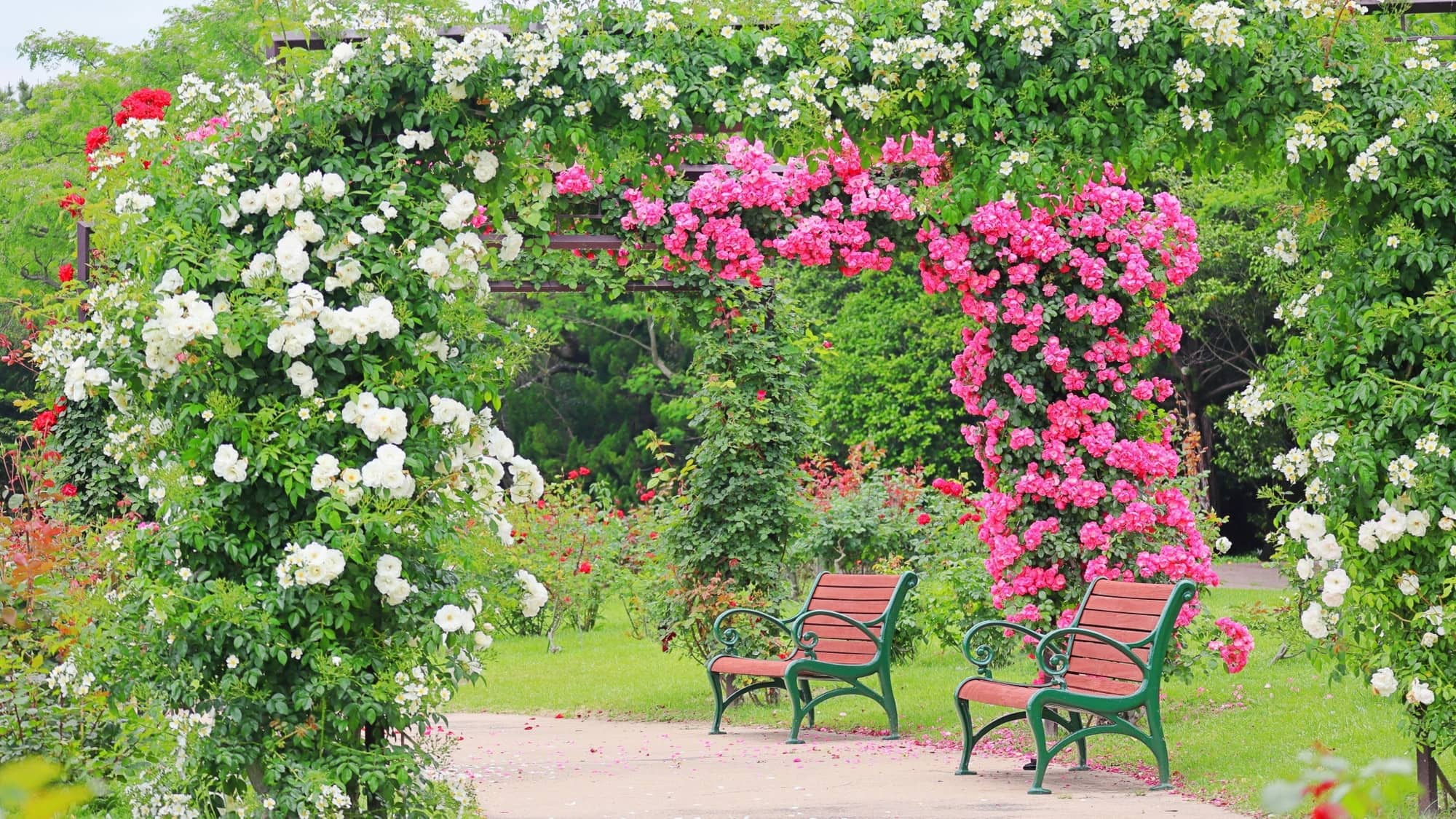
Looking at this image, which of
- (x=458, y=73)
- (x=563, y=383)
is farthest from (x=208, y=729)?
(x=563, y=383)

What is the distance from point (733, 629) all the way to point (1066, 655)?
8.30ft

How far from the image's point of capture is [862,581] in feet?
26.3

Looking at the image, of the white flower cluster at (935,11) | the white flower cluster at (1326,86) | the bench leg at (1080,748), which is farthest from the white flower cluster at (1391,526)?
the white flower cluster at (935,11)

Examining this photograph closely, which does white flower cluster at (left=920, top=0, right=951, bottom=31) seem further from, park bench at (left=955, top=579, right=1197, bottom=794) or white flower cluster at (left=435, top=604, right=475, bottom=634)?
park bench at (left=955, top=579, right=1197, bottom=794)

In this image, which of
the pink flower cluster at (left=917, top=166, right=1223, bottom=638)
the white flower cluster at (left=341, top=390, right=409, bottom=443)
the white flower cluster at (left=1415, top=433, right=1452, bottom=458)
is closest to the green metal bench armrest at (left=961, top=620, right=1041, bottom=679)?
the pink flower cluster at (left=917, top=166, right=1223, bottom=638)

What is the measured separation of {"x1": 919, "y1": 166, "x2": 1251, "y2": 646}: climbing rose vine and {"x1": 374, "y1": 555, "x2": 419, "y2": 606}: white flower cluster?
367 centimetres

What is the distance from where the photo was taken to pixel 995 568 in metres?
7.54

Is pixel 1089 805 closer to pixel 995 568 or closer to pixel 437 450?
pixel 995 568

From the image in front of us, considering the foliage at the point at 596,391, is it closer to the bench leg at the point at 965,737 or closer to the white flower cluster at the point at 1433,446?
the bench leg at the point at 965,737

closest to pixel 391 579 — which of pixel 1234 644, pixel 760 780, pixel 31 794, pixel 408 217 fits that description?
pixel 408 217

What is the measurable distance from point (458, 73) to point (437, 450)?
3.91 feet

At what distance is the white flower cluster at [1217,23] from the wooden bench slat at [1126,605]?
240 cm

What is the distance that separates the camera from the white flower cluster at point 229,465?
4.39 m

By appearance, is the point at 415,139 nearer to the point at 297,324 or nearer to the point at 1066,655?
the point at 297,324
